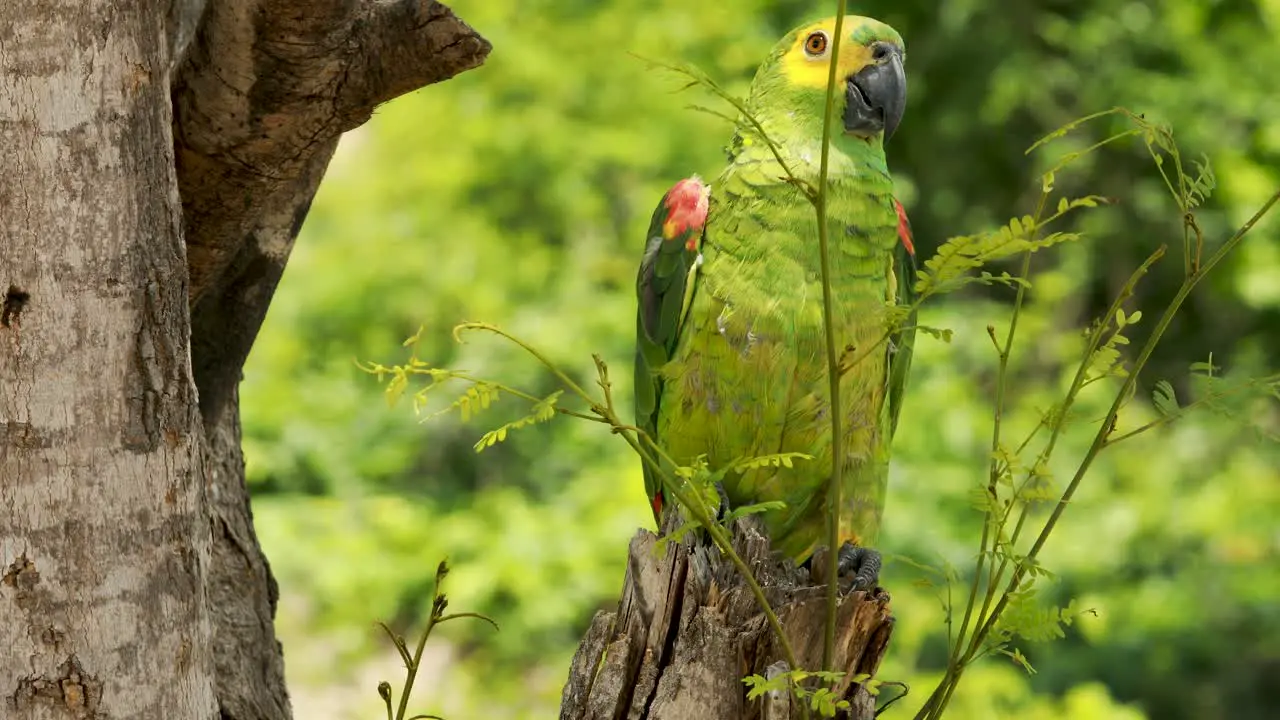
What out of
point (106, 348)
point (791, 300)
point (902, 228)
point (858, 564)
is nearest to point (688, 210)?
point (791, 300)

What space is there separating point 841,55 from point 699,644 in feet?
4.74

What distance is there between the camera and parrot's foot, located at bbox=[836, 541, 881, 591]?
227 cm

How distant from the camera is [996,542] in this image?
1.58 m

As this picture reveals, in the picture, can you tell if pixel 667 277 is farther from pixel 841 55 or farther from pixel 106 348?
pixel 106 348

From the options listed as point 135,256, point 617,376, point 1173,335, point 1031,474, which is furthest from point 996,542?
point 1173,335

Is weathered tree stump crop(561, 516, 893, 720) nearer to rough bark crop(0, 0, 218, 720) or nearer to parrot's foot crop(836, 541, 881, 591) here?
parrot's foot crop(836, 541, 881, 591)

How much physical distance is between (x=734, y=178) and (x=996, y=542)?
45.7 inches

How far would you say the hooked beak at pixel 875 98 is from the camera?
2619 mm

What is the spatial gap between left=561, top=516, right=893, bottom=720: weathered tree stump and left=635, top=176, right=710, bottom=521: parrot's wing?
2.45 feet

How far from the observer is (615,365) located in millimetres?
5367

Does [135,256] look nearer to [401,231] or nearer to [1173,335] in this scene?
[401,231]

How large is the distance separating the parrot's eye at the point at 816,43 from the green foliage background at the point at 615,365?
244 cm

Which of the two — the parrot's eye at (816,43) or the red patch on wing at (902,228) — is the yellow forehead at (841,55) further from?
the red patch on wing at (902,228)

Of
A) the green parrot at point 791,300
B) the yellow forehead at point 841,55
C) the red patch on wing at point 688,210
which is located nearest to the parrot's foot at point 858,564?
the green parrot at point 791,300
